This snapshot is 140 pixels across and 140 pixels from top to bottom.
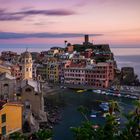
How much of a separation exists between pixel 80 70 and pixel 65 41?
77.8 ft

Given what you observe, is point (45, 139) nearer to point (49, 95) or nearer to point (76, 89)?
point (49, 95)

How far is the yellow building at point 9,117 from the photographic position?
1683 cm

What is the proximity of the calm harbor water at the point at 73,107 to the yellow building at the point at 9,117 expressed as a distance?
366 centimetres

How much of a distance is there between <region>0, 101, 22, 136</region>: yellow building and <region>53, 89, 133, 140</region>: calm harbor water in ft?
12.0

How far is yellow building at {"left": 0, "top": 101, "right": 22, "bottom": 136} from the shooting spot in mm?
16828

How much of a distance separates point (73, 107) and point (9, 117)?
1357cm

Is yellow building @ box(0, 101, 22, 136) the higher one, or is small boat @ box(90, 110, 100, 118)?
yellow building @ box(0, 101, 22, 136)

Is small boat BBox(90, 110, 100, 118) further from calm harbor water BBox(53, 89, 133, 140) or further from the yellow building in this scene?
the yellow building

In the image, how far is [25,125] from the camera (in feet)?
67.3

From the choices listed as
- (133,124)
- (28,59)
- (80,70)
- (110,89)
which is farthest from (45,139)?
(80,70)

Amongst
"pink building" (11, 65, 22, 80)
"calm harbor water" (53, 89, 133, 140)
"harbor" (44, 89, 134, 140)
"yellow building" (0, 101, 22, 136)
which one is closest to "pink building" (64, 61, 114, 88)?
"harbor" (44, 89, 134, 140)

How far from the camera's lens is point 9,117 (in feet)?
56.5

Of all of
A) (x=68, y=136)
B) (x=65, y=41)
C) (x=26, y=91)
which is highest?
(x=65, y=41)

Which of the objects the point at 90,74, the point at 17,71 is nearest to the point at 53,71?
the point at 90,74
